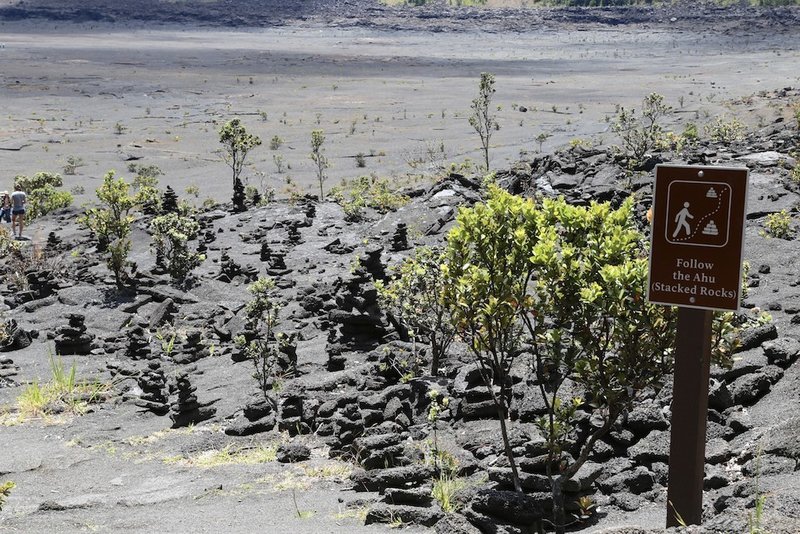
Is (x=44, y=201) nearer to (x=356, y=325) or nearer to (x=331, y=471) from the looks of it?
(x=356, y=325)

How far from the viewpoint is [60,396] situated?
11336 mm

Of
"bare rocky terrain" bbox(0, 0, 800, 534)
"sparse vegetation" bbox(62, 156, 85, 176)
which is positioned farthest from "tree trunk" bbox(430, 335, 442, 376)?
"sparse vegetation" bbox(62, 156, 85, 176)

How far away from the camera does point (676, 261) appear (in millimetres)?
4762

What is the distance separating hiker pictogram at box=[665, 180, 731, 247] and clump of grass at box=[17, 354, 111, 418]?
8.17 m

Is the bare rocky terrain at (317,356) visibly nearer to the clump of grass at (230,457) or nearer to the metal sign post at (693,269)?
the clump of grass at (230,457)

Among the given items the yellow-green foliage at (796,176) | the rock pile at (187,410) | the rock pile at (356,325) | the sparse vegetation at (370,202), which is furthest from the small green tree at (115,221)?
the yellow-green foliage at (796,176)

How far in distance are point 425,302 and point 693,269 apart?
6297mm

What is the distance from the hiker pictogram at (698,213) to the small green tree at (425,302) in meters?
5.29

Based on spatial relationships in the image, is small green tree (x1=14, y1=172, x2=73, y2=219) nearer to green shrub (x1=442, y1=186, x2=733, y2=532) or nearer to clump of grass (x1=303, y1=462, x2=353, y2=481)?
clump of grass (x1=303, y1=462, x2=353, y2=481)

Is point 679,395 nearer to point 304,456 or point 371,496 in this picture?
point 371,496

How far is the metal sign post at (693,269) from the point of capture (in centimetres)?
464

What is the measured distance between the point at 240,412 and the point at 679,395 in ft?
21.8

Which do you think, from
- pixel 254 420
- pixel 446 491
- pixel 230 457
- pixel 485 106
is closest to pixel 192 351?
pixel 254 420

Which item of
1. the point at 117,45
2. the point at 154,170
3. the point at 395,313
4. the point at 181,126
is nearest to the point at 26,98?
the point at 181,126
